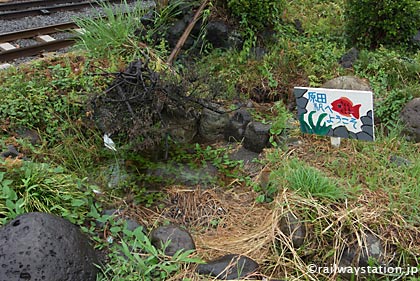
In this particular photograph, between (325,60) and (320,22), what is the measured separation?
4.42ft

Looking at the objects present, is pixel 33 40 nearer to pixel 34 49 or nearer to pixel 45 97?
pixel 34 49

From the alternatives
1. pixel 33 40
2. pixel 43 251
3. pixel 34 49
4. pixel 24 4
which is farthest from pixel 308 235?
pixel 24 4

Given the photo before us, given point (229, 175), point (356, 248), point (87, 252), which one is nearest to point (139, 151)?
point (229, 175)

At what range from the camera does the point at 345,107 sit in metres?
3.52

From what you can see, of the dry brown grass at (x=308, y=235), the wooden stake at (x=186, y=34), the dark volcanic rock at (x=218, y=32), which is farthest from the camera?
the dark volcanic rock at (x=218, y=32)

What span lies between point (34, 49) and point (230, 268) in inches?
193

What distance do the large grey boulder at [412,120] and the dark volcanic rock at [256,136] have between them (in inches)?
48.9

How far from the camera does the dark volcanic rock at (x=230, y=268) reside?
2840 millimetres

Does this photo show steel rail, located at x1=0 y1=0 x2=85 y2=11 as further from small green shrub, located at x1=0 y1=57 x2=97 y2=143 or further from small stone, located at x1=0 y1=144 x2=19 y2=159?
small stone, located at x1=0 y1=144 x2=19 y2=159

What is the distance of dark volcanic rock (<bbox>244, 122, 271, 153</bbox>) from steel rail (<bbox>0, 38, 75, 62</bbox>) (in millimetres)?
3394

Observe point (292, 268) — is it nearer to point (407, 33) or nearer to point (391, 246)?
point (391, 246)

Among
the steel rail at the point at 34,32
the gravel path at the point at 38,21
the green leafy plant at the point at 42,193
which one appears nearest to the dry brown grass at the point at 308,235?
the green leafy plant at the point at 42,193

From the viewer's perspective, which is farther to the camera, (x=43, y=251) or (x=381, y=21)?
(x=381, y=21)

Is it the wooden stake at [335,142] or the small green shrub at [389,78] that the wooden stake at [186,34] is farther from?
the wooden stake at [335,142]
